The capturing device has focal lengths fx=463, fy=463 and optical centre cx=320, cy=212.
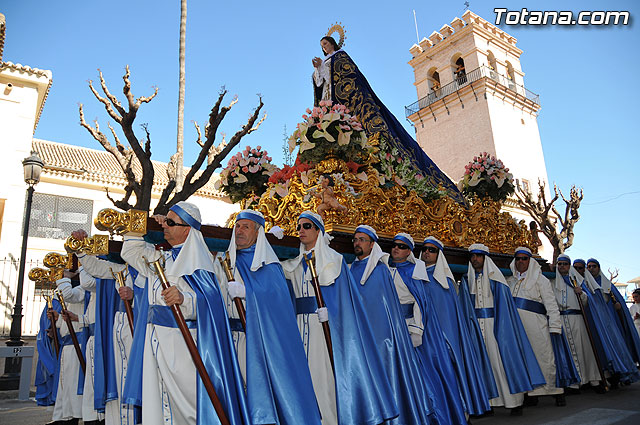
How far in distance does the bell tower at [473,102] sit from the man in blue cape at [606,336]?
57.6ft

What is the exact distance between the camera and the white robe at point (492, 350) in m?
5.38

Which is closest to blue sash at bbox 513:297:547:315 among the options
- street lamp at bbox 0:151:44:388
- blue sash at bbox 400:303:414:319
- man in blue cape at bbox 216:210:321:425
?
blue sash at bbox 400:303:414:319

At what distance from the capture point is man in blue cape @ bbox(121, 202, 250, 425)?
115 inches

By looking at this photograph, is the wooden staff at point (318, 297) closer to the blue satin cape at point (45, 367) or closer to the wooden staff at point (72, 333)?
the wooden staff at point (72, 333)

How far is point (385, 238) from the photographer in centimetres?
539

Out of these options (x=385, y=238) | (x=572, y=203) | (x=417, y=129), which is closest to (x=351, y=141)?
(x=385, y=238)

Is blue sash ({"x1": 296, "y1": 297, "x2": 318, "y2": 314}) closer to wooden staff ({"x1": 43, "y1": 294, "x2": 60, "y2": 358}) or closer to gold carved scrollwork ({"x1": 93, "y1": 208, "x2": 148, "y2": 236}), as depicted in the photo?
gold carved scrollwork ({"x1": 93, "y1": 208, "x2": 148, "y2": 236})

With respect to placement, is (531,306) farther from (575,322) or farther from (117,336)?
(117,336)

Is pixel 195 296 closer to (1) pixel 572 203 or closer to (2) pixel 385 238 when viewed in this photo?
(2) pixel 385 238

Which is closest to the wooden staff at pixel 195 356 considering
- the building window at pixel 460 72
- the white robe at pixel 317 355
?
the white robe at pixel 317 355

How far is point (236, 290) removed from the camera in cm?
341

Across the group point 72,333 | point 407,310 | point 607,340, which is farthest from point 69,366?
point 607,340

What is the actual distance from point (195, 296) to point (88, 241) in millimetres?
1164

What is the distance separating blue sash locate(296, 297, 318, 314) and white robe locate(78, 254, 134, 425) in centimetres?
153
